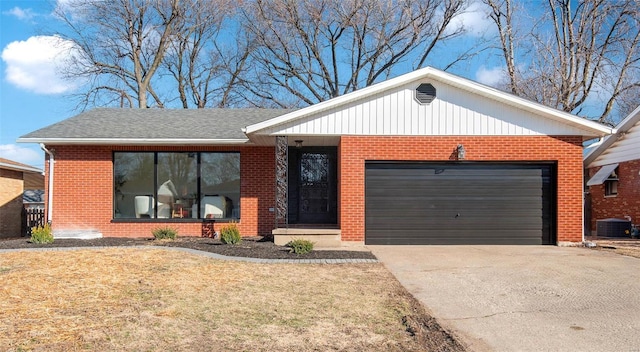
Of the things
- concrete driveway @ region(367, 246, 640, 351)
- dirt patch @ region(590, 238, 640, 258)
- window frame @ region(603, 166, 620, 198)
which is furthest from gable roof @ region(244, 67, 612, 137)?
window frame @ region(603, 166, 620, 198)

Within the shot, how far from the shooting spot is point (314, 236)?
11766 mm

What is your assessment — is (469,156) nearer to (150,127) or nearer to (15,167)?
(150,127)

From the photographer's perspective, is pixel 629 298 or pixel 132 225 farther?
pixel 132 225

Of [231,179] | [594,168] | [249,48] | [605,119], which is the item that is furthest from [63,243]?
[605,119]

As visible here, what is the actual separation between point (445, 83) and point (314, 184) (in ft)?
16.0

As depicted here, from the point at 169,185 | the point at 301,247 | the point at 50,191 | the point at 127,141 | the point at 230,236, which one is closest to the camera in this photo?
the point at 301,247

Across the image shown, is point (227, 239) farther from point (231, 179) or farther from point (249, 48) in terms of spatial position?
point (249, 48)

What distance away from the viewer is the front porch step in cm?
1173

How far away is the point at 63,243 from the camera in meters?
11.5

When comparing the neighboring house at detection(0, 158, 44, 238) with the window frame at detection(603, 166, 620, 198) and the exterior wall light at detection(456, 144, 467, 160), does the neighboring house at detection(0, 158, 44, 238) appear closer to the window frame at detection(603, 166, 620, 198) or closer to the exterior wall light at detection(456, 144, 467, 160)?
the exterior wall light at detection(456, 144, 467, 160)

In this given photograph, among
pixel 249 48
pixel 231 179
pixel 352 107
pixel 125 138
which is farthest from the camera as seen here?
pixel 249 48

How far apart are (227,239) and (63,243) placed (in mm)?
3895

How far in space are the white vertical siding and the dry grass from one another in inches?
169

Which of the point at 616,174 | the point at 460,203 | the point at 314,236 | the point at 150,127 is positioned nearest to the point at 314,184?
the point at 314,236
